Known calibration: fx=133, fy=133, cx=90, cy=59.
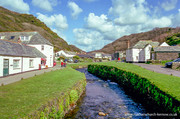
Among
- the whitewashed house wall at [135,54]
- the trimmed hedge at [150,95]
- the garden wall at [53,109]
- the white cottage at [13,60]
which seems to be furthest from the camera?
the whitewashed house wall at [135,54]

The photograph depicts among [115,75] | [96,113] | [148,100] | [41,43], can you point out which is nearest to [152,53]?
[115,75]

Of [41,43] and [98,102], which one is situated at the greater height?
[41,43]

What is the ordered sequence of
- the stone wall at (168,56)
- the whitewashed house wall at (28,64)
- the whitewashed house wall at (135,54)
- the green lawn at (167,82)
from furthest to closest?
the whitewashed house wall at (135,54), the stone wall at (168,56), the whitewashed house wall at (28,64), the green lawn at (167,82)

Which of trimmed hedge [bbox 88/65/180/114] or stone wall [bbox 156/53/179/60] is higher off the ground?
stone wall [bbox 156/53/179/60]

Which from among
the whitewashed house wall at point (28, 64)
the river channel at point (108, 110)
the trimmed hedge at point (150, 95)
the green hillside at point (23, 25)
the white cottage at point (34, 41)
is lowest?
the river channel at point (108, 110)

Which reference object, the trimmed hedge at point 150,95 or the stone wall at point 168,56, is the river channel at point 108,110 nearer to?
the trimmed hedge at point 150,95

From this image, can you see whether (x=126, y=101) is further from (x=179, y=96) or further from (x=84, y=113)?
(x=179, y=96)

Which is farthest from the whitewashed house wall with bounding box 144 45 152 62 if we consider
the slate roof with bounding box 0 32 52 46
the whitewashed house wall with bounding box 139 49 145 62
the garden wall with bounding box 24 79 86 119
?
the garden wall with bounding box 24 79 86 119

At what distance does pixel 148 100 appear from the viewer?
11.5 meters

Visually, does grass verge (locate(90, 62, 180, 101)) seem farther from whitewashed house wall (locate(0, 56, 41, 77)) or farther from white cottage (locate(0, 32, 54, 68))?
white cottage (locate(0, 32, 54, 68))

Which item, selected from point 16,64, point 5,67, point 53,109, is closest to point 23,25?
point 16,64

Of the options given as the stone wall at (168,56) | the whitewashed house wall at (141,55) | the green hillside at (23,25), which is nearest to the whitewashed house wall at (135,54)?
the whitewashed house wall at (141,55)

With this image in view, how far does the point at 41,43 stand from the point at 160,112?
33776 millimetres

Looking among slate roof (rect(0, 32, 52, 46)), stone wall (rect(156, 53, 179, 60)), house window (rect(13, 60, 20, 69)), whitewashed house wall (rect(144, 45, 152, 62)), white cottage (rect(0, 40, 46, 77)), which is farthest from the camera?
whitewashed house wall (rect(144, 45, 152, 62))
